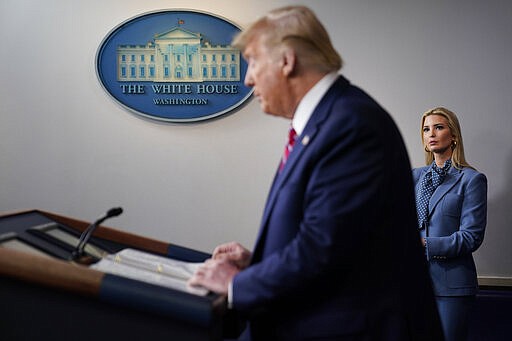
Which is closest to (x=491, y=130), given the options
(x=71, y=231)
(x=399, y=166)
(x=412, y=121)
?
(x=412, y=121)

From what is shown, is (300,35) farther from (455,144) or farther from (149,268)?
(455,144)

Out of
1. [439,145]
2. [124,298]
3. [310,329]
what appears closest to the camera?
[124,298]

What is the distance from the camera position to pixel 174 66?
11.8 feet

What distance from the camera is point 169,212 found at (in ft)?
12.0

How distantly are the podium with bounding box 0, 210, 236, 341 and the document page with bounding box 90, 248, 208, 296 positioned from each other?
8 centimetres

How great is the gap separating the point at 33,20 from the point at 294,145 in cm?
283

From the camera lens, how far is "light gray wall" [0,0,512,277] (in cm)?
349

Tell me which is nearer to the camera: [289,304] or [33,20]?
[289,304]

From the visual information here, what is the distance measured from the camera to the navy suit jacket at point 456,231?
2.55m

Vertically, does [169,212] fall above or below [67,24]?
below

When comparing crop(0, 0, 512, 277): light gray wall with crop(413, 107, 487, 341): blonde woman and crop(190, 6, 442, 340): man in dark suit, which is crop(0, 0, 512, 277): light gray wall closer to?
crop(413, 107, 487, 341): blonde woman

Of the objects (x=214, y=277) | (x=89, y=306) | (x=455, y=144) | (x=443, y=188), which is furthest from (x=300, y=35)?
(x=455, y=144)

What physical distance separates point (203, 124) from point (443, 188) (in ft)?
5.04

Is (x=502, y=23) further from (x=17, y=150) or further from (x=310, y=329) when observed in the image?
(x=17, y=150)
